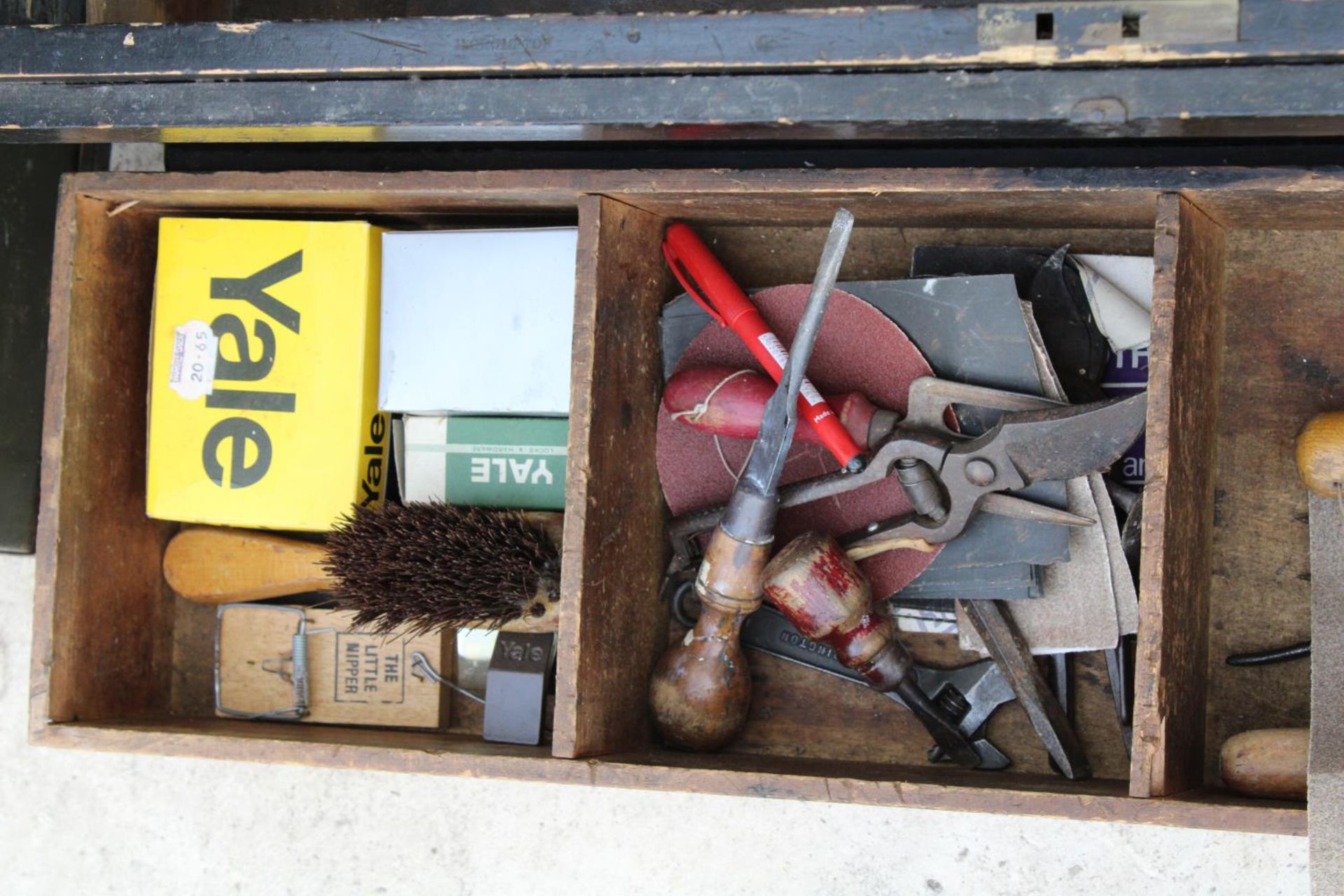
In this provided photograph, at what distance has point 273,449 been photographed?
49.6 inches

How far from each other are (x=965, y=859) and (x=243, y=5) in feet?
4.05

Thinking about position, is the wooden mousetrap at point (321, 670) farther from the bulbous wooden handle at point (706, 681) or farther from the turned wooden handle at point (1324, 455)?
the turned wooden handle at point (1324, 455)

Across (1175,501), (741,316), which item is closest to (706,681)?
(741,316)

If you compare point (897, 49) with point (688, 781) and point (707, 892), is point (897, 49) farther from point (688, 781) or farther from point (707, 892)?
point (707, 892)

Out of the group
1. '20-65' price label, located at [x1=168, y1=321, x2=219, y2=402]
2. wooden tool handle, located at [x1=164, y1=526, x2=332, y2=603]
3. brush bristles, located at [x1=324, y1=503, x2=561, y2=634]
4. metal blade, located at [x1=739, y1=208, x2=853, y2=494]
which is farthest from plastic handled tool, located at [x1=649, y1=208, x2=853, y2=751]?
'20-65' price label, located at [x1=168, y1=321, x2=219, y2=402]

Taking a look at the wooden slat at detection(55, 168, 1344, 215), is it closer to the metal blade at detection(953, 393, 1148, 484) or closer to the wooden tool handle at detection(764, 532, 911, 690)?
the metal blade at detection(953, 393, 1148, 484)

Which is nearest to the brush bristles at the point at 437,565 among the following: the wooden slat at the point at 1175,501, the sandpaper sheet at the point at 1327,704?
the wooden slat at the point at 1175,501

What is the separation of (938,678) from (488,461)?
0.49m

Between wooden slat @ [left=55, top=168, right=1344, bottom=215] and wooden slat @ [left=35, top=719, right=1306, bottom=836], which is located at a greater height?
wooden slat @ [left=55, top=168, right=1344, bottom=215]

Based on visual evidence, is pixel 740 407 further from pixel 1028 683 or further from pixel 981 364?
pixel 1028 683

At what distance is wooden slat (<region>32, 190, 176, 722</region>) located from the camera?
123 cm

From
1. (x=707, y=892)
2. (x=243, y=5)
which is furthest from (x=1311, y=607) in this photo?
(x=243, y=5)

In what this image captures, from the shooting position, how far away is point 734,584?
1098mm

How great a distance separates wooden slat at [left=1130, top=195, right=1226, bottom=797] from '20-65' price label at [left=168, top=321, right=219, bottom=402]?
89 centimetres
